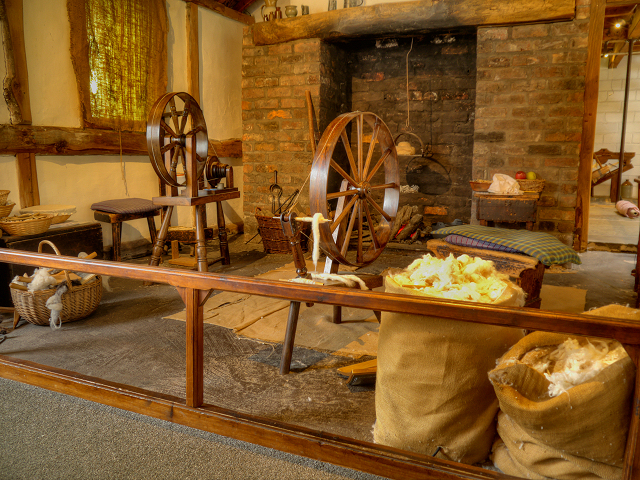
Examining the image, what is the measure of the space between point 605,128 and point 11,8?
10.8 meters

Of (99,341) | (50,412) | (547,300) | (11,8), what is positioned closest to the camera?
(50,412)

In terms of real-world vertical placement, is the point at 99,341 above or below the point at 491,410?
below

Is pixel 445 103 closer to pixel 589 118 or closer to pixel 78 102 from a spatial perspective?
pixel 589 118

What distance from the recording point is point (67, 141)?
13.8ft

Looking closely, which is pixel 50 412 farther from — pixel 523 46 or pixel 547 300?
pixel 523 46

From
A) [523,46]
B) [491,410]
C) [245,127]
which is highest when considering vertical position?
[523,46]

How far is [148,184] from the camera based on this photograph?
511 centimetres

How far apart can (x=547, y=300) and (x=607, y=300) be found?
1.42 feet

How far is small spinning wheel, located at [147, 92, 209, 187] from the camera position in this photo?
3.41m

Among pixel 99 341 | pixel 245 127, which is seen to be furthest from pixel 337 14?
pixel 99 341

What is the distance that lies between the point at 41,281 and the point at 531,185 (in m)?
3.90

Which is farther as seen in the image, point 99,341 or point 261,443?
point 99,341

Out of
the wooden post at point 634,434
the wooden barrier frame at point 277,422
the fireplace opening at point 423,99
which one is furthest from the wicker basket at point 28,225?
the wooden post at point 634,434

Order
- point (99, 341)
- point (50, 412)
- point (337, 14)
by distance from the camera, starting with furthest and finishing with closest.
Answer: point (337, 14) < point (99, 341) < point (50, 412)
